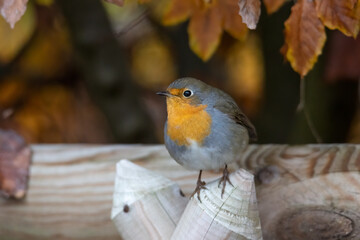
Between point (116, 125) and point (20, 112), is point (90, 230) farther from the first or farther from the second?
point (20, 112)

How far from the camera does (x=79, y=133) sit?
183 inches

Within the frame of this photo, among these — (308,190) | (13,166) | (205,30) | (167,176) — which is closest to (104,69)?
(13,166)

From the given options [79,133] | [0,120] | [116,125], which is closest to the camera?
[116,125]

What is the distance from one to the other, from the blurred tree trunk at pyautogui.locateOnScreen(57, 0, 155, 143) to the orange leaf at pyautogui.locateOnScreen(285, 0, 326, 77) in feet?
5.58

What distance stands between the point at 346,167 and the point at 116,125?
5.49 ft

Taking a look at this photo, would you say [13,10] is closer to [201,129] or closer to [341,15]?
[201,129]

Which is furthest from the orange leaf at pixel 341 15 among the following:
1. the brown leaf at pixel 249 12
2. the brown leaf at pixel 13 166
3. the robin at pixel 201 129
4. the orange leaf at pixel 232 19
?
the brown leaf at pixel 13 166

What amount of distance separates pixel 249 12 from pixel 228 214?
617 mm

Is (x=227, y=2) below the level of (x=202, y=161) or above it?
above

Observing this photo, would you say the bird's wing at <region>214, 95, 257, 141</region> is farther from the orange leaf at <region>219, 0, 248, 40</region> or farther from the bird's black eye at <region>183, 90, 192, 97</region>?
the orange leaf at <region>219, 0, 248, 40</region>

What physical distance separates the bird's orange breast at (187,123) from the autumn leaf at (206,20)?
243mm

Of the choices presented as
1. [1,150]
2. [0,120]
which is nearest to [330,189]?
[1,150]

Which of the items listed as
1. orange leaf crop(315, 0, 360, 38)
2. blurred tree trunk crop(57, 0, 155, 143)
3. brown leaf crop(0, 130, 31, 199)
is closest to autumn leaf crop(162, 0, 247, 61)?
orange leaf crop(315, 0, 360, 38)

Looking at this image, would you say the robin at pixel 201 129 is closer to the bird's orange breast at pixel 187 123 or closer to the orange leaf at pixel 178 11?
the bird's orange breast at pixel 187 123
